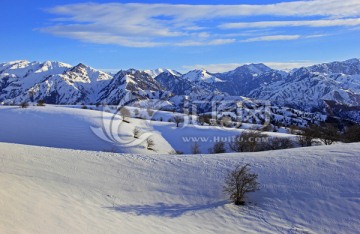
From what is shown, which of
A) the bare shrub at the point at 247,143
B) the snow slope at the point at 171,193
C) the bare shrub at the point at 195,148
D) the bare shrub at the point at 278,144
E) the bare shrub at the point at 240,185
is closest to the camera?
the snow slope at the point at 171,193

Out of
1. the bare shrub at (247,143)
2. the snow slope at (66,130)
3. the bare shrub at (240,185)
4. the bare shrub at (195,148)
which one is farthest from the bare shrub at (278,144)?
the bare shrub at (240,185)

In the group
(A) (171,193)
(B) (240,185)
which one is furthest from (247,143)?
(A) (171,193)

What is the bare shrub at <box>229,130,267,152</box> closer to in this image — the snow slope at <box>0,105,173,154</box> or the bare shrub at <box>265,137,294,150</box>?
the bare shrub at <box>265,137,294,150</box>

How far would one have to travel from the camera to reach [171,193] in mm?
23312

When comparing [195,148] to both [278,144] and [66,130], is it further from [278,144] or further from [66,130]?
[66,130]

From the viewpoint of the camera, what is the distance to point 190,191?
77.3ft

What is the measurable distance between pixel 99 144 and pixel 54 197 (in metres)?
37.9

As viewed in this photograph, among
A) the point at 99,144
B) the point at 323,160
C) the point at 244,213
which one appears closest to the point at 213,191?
the point at 244,213

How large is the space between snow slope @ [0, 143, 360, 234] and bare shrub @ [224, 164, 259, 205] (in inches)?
21.4

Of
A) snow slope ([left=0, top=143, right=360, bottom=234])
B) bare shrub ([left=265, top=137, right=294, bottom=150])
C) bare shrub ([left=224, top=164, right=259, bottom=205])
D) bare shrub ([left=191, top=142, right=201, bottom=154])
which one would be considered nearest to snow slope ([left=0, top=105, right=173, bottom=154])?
bare shrub ([left=191, top=142, right=201, bottom=154])

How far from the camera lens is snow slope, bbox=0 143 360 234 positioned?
18312 millimetres

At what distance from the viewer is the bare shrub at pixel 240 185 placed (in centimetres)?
2244

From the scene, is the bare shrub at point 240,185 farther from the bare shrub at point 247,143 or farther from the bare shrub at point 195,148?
the bare shrub at point 195,148

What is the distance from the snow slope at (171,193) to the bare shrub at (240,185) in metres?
0.54
